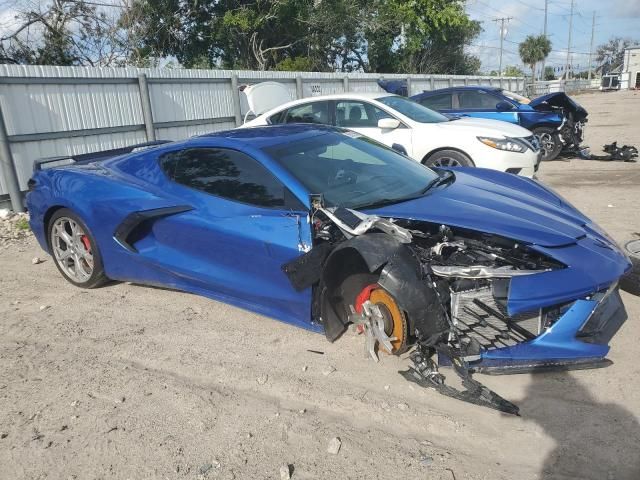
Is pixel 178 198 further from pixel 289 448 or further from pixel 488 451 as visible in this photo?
pixel 488 451

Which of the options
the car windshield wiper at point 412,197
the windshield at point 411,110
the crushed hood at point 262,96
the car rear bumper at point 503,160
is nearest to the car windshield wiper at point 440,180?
the car windshield wiper at point 412,197

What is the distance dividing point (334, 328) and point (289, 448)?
2.98 ft

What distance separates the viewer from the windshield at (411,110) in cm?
775

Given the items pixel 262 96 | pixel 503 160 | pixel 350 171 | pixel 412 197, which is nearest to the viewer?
pixel 412 197

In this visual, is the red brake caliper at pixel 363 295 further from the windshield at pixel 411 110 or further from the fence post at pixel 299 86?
the fence post at pixel 299 86

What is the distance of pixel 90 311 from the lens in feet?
14.1

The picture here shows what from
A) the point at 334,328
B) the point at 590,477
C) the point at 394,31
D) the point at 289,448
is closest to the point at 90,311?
the point at 334,328

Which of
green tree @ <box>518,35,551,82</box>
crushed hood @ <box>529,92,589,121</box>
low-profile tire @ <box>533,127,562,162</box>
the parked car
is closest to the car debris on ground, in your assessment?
the parked car

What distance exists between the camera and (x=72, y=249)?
4691 mm

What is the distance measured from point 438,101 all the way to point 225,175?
849 centimetres

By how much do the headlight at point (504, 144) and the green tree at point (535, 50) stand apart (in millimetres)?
72271

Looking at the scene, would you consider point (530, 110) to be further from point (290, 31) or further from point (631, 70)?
point (631, 70)

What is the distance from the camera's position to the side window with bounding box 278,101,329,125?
7961 mm

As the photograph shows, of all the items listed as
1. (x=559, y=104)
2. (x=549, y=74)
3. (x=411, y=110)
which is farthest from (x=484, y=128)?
(x=549, y=74)
